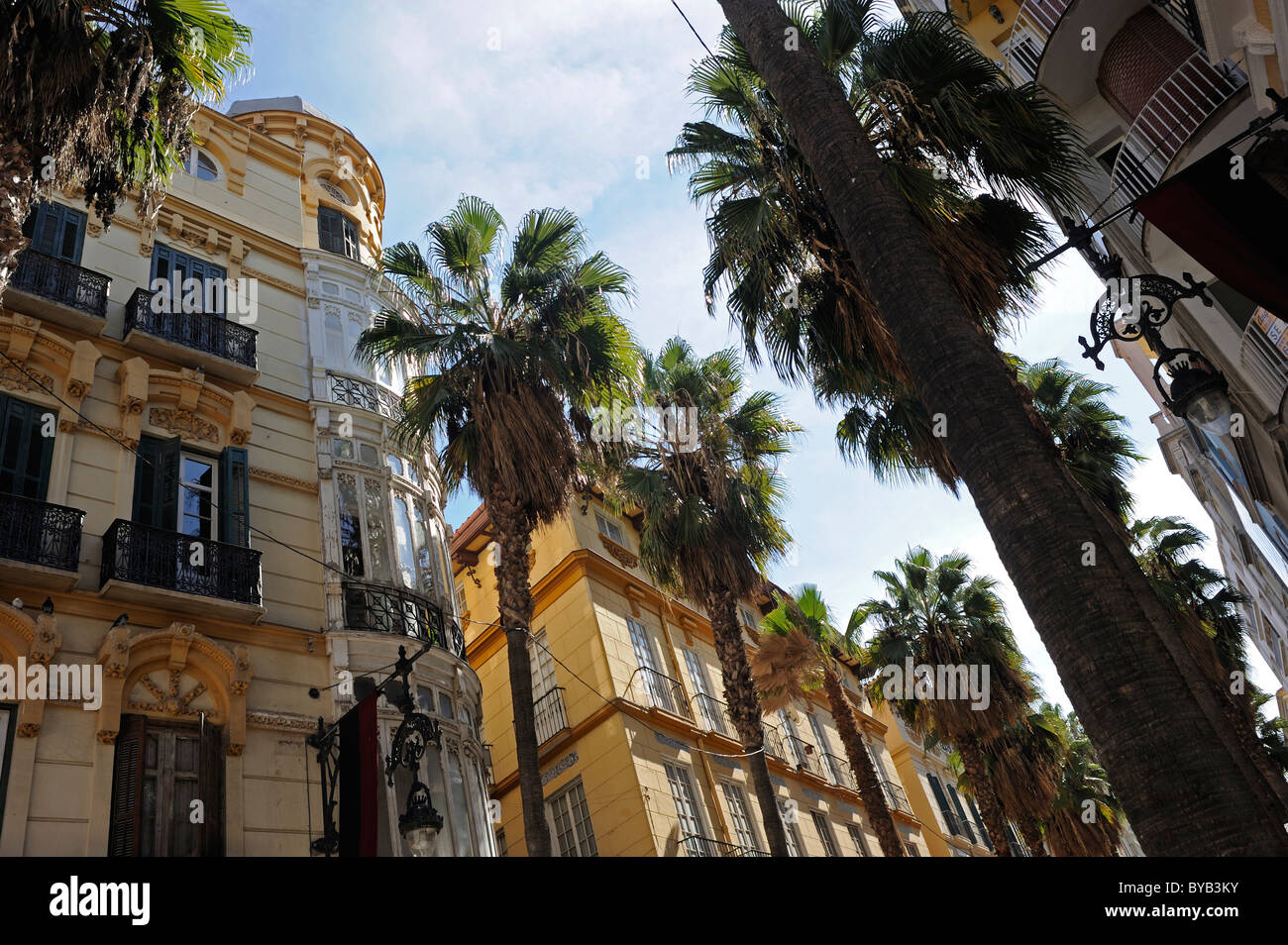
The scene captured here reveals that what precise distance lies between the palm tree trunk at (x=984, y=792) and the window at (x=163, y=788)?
1725 cm

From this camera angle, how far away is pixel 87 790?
10305 mm

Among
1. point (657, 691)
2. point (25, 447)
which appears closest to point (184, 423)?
point (25, 447)

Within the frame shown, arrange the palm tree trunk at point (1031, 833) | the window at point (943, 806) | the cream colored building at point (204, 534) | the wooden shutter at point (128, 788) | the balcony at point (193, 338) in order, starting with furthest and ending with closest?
the window at point (943, 806) → the palm tree trunk at point (1031, 833) → the balcony at point (193, 338) → the cream colored building at point (204, 534) → the wooden shutter at point (128, 788)

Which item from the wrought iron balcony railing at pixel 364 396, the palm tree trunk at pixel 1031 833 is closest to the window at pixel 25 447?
the wrought iron balcony railing at pixel 364 396

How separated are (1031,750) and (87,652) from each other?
75.1 ft

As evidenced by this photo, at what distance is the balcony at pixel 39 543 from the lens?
10898mm

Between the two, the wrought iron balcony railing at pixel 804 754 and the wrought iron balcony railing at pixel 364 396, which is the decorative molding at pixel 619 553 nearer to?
the wrought iron balcony railing at pixel 804 754

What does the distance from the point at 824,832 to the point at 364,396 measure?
19470 millimetres

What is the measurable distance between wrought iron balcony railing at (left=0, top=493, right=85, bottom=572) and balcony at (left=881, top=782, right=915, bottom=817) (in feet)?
98.1

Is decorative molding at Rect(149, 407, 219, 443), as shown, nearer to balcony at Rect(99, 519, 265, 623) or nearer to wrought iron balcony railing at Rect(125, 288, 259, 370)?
wrought iron balcony railing at Rect(125, 288, 259, 370)

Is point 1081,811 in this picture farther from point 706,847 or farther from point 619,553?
point 619,553

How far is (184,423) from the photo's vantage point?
14.2m

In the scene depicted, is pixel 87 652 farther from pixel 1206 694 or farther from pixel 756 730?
pixel 1206 694
